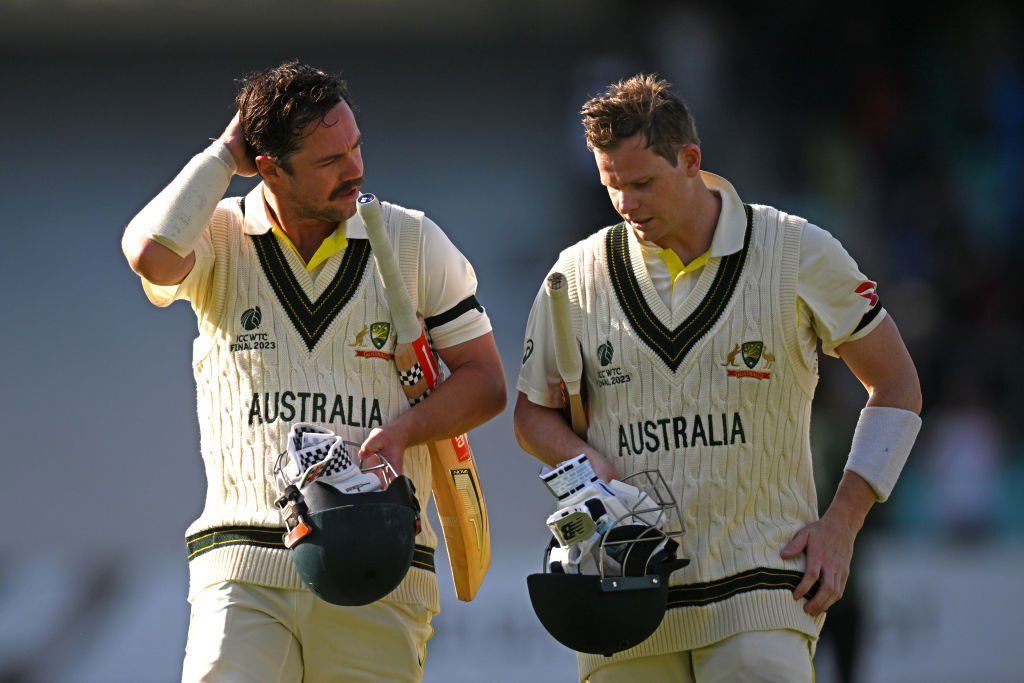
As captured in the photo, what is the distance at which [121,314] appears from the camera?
24.0 ft

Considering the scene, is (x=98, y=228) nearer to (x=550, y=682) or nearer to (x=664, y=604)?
(x=550, y=682)

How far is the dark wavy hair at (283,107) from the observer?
312 centimetres

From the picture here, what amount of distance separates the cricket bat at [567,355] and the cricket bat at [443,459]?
0.92 ft

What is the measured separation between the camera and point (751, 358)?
10.1ft

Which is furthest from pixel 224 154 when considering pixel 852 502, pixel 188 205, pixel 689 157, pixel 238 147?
pixel 852 502

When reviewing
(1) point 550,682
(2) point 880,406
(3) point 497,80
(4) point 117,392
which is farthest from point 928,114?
(2) point 880,406

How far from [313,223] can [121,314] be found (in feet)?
14.1

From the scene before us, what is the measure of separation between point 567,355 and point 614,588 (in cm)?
53

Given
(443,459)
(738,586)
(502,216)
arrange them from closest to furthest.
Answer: (738,586)
(443,459)
(502,216)

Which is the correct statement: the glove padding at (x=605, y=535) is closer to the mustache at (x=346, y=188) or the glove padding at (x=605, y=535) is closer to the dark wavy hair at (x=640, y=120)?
the dark wavy hair at (x=640, y=120)

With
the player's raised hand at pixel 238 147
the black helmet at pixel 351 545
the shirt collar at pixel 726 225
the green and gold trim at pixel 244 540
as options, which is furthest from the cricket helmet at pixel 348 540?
the shirt collar at pixel 726 225

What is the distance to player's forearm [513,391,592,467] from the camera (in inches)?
122

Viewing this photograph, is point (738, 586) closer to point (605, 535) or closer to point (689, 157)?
point (605, 535)

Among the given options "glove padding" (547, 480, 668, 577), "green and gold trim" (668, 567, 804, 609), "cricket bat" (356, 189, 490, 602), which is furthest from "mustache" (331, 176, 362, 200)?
"green and gold trim" (668, 567, 804, 609)
